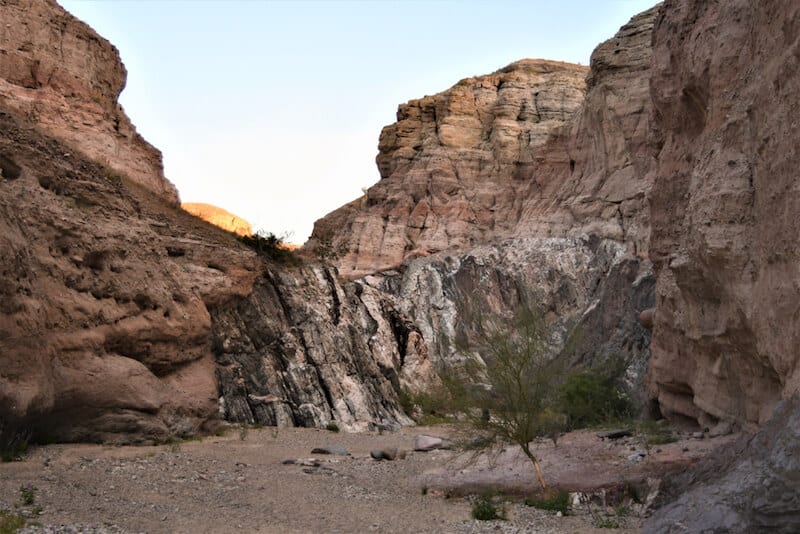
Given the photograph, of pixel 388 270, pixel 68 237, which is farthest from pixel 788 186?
pixel 388 270

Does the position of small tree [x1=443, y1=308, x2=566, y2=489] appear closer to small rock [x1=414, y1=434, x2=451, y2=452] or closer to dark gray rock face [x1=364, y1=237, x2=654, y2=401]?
small rock [x1=414, y1=434, x2=451, y2=452]

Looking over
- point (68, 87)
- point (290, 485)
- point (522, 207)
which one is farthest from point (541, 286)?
point (290, 485)

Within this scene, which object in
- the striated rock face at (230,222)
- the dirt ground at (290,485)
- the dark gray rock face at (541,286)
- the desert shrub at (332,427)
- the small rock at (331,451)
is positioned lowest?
the desert shrub at (332,427)

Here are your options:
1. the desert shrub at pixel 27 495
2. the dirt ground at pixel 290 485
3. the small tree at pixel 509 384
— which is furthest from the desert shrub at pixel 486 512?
the desert shrub at pixel 27 495

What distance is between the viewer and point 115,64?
2669cm

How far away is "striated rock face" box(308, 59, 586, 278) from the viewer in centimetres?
4466

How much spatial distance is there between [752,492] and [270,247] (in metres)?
20.0

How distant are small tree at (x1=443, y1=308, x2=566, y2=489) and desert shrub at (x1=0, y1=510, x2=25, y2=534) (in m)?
6.71

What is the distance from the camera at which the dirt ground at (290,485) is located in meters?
8.38

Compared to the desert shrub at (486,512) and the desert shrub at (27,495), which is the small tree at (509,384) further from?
the desert shrub at (27,495)

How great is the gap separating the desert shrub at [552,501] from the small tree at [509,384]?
0.87m

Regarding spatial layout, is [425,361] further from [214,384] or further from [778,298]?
[778,298]

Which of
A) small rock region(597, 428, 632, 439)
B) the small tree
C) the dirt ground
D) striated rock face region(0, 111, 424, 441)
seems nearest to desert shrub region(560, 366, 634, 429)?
small rock region(597, 428, 632, 439)

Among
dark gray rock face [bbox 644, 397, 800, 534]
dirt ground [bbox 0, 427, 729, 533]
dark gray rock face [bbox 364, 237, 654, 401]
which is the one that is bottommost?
dirt ground [bbox 0, 427, 729, 533]
